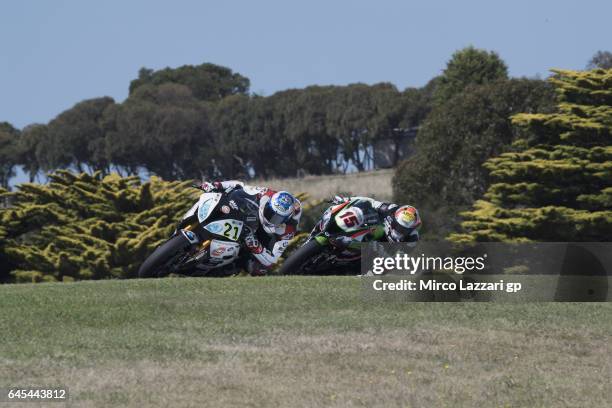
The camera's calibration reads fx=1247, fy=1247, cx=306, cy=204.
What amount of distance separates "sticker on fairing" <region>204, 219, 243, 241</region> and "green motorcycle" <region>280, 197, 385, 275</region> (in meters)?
1.52

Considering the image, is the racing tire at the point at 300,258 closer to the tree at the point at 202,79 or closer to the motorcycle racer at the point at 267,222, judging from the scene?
the motorcycle racer at the point at 267,222

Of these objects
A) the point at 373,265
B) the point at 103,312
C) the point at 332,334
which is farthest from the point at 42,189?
the point at 332,334

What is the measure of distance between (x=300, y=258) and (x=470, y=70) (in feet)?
159

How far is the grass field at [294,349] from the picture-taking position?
42.4 ft

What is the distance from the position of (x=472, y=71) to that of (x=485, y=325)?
5502 cm

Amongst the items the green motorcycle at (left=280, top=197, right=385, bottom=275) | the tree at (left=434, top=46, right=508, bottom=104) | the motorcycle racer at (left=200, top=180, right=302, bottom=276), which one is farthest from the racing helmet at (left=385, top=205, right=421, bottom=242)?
the tree at (left=434, top=46, right=508, bottom=104)

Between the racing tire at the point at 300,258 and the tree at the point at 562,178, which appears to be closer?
the racing tire at the point at 300,258

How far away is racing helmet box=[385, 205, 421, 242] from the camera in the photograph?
2242 cm

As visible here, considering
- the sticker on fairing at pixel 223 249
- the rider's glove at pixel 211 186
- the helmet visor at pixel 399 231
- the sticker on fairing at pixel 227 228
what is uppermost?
the rider's glove at pixel 211 186

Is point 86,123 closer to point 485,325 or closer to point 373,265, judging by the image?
point 373,265

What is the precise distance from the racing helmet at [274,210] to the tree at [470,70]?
48413mm

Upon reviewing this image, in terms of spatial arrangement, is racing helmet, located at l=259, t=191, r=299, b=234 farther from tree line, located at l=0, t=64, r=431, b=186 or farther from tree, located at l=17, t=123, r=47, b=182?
tree, located at l=17, t=123, r=47, b=182

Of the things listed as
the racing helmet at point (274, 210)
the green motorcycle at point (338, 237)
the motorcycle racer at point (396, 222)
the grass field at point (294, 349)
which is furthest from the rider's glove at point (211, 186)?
the grass field at point (294, 349)

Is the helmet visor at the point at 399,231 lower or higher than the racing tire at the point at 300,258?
higher
